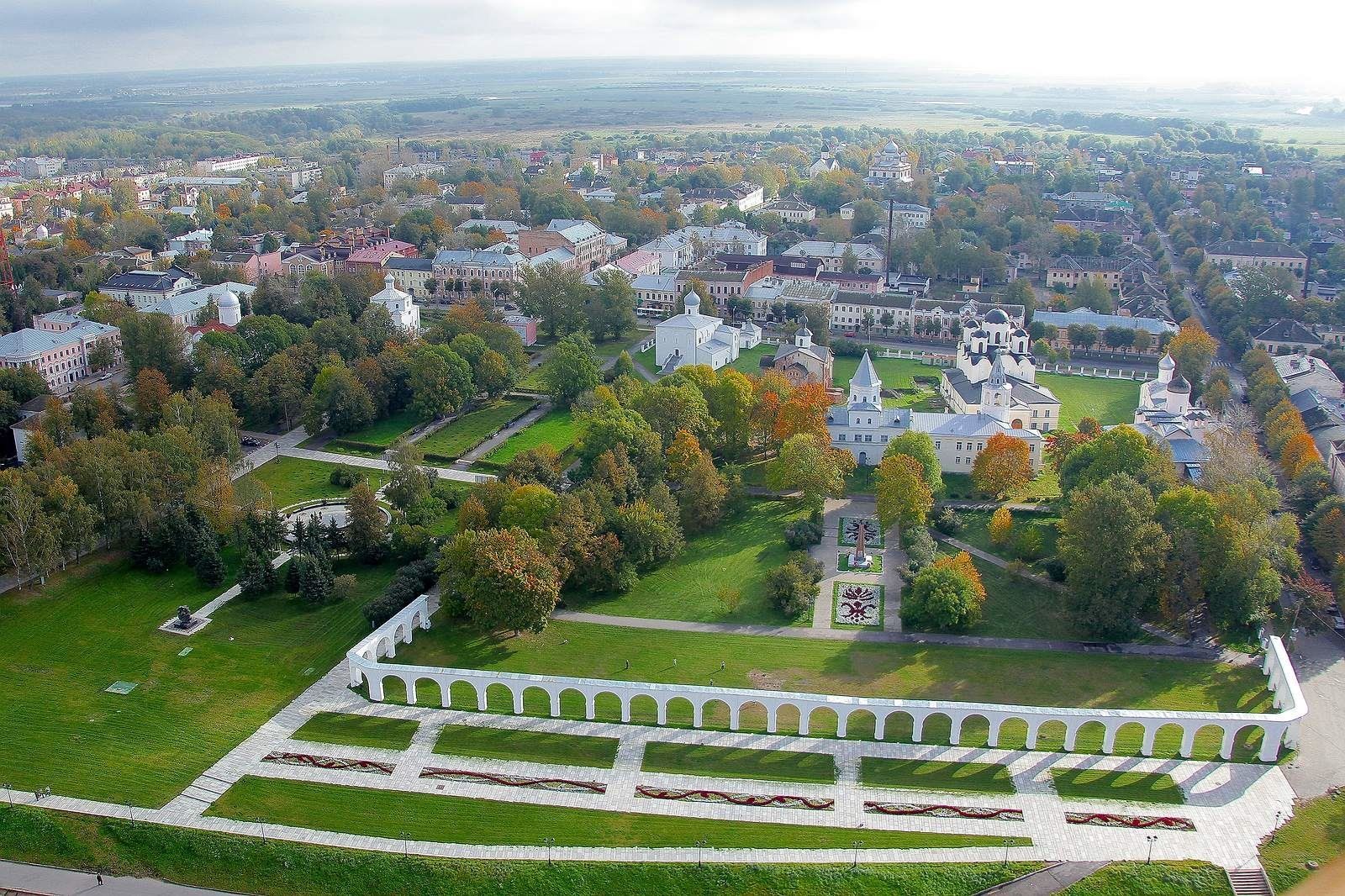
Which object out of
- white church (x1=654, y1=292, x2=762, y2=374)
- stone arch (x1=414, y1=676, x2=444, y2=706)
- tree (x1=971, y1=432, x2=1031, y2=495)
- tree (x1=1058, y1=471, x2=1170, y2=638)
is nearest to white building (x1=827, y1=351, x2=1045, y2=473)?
tree (x1=971, y1=432, x2=1031, y2=495)

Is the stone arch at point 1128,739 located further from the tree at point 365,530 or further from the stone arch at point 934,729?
the tree at point 365,530

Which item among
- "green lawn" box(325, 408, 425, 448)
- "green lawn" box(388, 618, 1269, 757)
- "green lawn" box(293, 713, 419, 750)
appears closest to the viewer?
"green lawn" box(293, 713, 419, 750)

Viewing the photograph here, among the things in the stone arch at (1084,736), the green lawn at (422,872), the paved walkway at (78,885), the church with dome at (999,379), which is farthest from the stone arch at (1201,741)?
the paved walkway at (78,885)

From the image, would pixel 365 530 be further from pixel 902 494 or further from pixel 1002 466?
pixel 1002 466

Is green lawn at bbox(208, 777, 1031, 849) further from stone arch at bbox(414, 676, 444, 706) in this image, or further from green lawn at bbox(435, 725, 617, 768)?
stone arch at bbox(414, 676, 444, 706)

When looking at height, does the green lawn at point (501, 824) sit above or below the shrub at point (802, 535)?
below

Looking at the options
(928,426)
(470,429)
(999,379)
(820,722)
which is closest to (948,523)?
(928,426)
